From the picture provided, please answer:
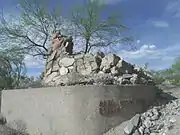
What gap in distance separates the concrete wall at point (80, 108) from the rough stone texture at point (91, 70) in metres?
0.85

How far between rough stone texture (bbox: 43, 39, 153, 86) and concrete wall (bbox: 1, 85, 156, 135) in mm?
850

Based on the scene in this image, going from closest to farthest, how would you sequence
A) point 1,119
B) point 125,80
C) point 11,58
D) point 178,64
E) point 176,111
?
point 176,111 < point 125,80 < point 1,119 < point 11,58 < point 178,64

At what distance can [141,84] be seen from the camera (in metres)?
12.8

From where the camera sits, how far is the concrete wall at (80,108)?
36.0 ft

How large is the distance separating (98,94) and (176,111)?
2.56m

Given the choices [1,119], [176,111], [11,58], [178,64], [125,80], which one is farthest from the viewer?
[178,64]

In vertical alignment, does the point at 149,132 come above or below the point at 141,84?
below

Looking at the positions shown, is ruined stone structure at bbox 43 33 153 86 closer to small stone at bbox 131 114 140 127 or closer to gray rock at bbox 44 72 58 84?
gray rock at bbox 44 72 58 84

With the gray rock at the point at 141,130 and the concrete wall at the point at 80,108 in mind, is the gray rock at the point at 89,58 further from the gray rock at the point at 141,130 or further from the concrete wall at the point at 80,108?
the gray rock at the point at 141,130

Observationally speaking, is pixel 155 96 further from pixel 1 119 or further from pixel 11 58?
pixel 11 58

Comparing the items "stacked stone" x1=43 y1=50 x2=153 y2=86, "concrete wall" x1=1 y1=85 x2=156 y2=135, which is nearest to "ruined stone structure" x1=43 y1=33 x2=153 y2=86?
"stacked stone" x1=43 y1=50 x2=153 y2=86

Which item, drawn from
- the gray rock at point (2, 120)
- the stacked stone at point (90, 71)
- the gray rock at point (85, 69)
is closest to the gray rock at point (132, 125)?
the stacked stone at point (90, 71)

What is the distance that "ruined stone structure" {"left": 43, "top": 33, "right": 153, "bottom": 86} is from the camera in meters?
12.6

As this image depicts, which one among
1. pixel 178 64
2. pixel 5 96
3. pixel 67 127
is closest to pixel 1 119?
pixel 5 96
